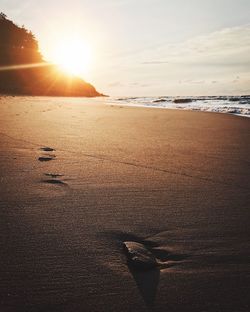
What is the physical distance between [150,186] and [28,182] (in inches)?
31.3

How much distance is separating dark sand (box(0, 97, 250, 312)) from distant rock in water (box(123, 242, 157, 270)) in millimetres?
34

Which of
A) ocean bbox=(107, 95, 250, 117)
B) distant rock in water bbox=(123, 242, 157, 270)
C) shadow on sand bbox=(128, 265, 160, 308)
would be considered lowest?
shadow on sand bbox=(128, 265, 160, 308)

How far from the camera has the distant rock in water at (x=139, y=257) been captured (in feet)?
3.87

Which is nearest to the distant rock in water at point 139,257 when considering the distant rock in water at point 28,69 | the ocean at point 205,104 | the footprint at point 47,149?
the footprint at point 47,149

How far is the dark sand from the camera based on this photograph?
3.43 ft

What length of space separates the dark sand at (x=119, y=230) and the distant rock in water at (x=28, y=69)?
20565 mm

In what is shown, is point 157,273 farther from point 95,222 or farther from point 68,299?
point 95,222

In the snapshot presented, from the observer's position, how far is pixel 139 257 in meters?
1.21

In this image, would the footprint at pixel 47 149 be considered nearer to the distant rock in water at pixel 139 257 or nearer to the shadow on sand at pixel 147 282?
the distant rock in water at pixel 139 257

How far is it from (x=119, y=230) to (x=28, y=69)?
84.9ft

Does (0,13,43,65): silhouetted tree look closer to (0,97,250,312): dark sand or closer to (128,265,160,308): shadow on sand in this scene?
(0,97,250,312): dark sand

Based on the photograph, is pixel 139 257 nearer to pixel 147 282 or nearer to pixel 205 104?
pixel 147 282

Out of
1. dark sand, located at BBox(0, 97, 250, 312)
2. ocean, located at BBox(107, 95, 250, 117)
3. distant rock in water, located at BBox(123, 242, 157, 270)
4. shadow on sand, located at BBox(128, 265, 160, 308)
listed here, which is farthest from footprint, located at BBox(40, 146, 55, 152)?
ocean, located at BBox(107, 95, 250, 117)

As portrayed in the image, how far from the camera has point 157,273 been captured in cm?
116
